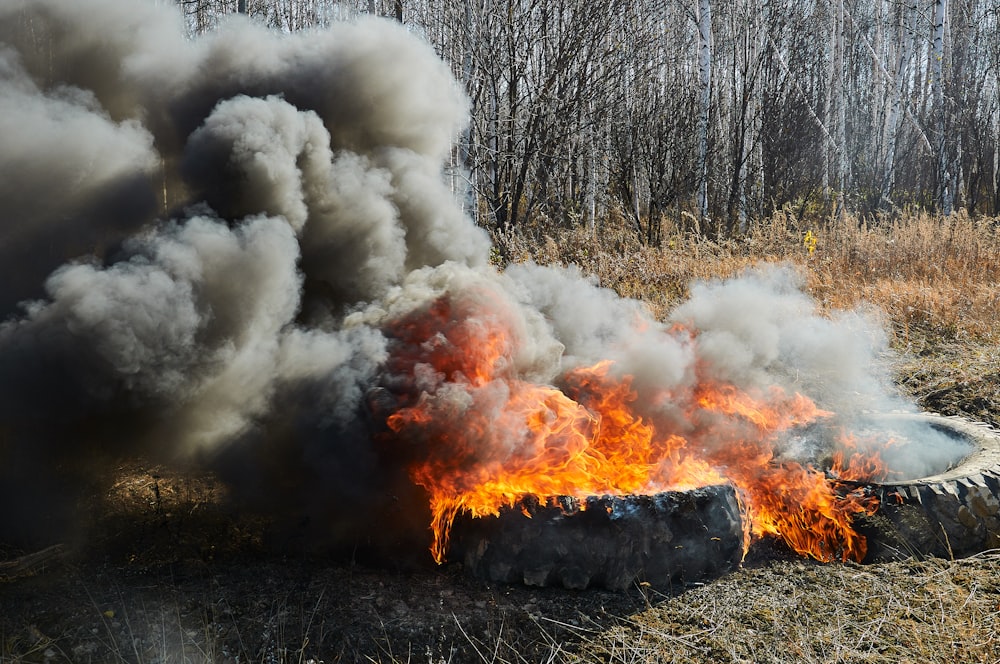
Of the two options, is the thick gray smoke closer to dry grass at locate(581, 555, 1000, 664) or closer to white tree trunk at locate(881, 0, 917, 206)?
dry grass at locate(581, 555, 1000, 664)

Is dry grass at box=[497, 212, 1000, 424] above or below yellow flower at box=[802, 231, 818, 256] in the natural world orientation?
below

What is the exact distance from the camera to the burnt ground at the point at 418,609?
3.73 m

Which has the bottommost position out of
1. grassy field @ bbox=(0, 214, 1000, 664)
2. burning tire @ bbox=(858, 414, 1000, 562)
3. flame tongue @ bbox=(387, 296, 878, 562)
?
grassy field @ bbox=(0, 214, 1000, 664)

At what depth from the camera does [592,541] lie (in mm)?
4250

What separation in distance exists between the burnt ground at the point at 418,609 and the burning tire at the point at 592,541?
0.33 feet

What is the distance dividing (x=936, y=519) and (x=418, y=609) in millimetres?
3175

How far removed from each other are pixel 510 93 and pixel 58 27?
813 cm

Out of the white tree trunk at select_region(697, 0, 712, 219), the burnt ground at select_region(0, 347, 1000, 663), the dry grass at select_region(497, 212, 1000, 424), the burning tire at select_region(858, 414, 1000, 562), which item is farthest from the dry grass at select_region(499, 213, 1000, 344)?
the burnt ground at select_region(0, 347, 1000, 663)

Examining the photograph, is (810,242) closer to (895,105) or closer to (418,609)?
(418,609)

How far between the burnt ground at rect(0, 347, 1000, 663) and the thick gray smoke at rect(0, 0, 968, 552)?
373 millimetres

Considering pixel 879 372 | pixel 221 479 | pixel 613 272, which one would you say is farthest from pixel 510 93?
pixel 221 479

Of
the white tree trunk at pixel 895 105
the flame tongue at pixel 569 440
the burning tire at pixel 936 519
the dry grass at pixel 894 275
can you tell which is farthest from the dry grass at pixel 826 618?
the white tree trunk at pixel 895 105

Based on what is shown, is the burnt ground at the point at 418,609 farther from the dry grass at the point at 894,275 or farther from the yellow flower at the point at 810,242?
the yellow flower at the point at 810,242

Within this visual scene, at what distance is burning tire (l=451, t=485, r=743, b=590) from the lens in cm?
424
